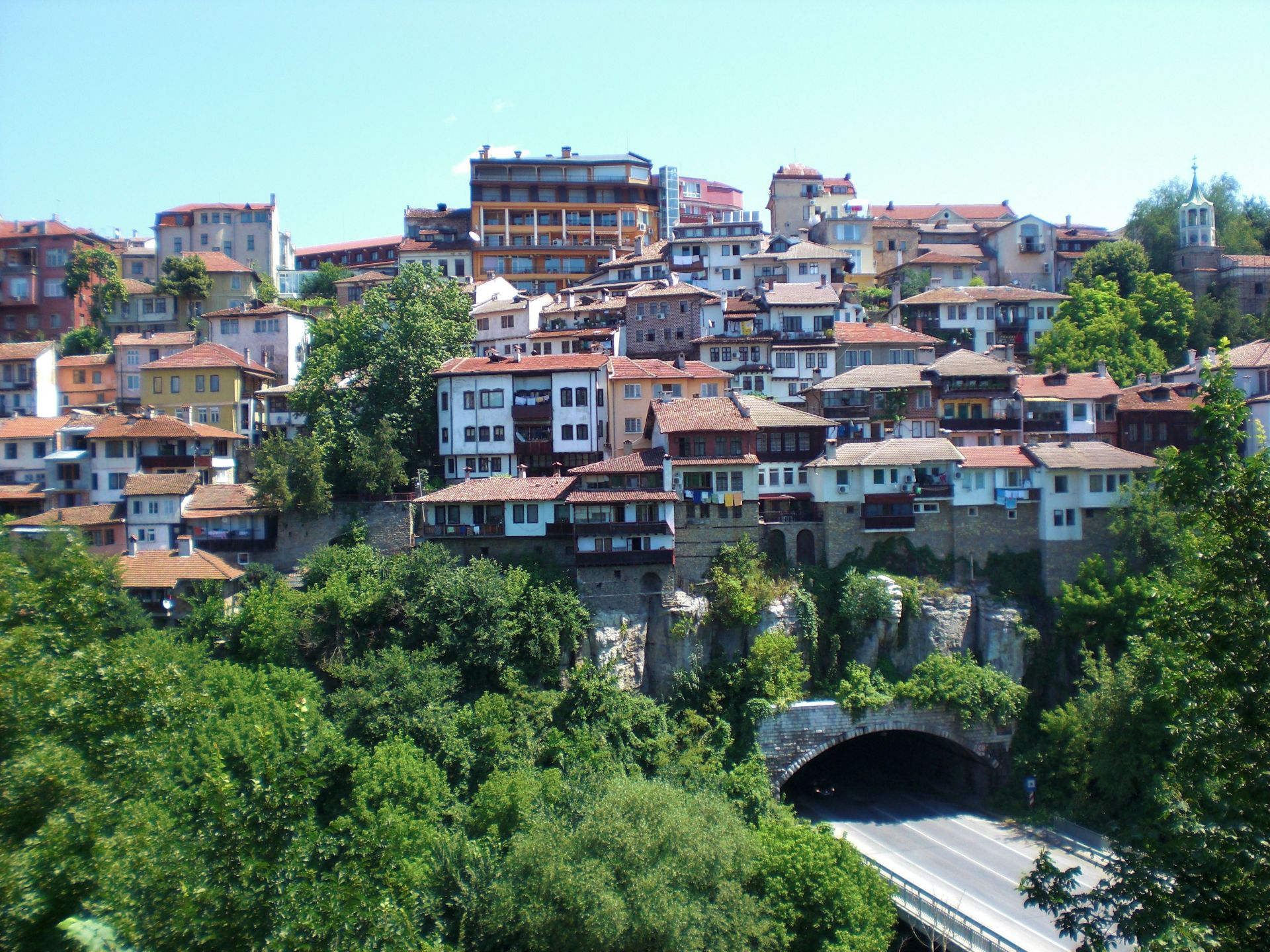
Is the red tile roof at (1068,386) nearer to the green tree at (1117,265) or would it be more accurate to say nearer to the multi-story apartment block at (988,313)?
the multi-story apartment block at (988,313)

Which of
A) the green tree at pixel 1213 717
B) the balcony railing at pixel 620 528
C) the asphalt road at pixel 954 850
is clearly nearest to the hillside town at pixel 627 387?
the balcony railing at pixel 620 528

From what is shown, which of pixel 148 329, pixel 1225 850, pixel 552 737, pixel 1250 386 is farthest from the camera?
pixel 148 329

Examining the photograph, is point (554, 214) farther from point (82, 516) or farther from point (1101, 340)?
point (82, 516)

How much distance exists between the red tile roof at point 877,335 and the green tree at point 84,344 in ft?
137

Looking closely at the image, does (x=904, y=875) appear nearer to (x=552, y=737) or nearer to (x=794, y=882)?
(x=794, y=882)

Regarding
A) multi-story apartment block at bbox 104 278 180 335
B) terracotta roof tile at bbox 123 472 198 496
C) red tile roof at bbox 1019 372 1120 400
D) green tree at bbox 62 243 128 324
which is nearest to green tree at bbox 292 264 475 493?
terracotta roof tile at bbox 123 472 198 496

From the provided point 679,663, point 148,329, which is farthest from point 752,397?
point 148,329

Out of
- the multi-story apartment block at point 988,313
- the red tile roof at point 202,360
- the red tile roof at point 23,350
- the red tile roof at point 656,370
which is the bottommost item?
the red tile roof at point 656,370

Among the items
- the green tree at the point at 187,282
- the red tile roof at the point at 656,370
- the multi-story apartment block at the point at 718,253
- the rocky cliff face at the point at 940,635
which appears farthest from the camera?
the green tree at the point at 187,282

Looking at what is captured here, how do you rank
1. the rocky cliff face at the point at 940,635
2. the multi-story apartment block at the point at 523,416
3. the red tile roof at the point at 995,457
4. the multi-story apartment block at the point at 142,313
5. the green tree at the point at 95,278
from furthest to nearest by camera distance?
the multi-story apartment block at the point at 142,313
the green tree at the point at 95,278
the multi-story apartment block at the point at 523,416
the red tile roof at the point at 995,457
the rocky cliff face at the point at 940,635

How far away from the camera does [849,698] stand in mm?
36062

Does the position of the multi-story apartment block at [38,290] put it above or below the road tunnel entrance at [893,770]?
above

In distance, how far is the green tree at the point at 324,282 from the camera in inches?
2694

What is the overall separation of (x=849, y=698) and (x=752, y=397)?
610 inches
